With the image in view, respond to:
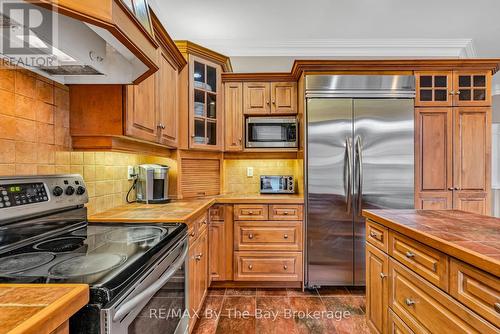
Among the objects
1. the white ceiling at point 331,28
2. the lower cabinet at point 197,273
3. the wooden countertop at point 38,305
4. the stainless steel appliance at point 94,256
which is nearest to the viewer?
the wooden countertop at point 38,305

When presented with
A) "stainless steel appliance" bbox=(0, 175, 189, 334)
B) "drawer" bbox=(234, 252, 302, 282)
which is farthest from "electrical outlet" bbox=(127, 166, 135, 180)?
"drawer" bbox=(234, 252, 302, 282)

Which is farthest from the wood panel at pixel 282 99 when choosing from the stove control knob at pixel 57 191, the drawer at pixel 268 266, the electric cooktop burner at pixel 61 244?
the electric cooktop burner at pixel 61 244

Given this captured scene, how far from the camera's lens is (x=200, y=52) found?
8.95ft

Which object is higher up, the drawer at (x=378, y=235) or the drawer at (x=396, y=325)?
the drawer at (x=378, y=235)

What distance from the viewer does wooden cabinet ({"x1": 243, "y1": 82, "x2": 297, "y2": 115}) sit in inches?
120

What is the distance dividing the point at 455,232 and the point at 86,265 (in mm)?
1592

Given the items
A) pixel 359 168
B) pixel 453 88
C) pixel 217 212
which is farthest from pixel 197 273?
pixel 453 88

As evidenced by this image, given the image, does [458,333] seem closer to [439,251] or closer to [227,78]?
[439,251]

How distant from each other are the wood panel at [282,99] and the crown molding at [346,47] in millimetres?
544

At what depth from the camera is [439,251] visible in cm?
116

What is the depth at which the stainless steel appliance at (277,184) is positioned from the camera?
3.04m

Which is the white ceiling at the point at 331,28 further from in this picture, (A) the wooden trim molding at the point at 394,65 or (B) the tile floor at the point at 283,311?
(B) the tile floor at the point at 283,311

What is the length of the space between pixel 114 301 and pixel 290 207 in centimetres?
204

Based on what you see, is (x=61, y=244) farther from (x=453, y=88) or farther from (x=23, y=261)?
(x=453, y=88)
